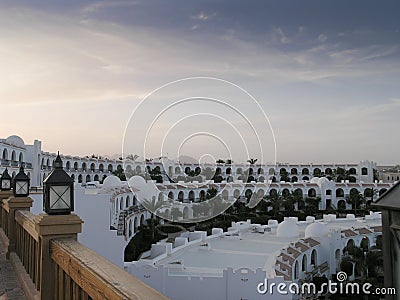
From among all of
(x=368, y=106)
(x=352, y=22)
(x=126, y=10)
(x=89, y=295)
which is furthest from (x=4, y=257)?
(x=368, y=106)

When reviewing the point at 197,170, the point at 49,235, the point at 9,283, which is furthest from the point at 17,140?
the point at 49,235

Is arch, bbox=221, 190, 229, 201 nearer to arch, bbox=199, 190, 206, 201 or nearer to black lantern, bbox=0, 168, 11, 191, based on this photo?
arch, bbox=199, 190, 206, 201

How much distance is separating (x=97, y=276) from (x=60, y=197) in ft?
3.91

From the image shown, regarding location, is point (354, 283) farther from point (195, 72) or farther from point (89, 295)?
point (89, 295)

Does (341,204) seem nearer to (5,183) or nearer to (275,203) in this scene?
(275,203)

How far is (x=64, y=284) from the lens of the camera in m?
2.23

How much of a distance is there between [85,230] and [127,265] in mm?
1785

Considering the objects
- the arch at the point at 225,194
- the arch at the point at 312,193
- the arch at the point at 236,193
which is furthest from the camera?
the arch at the point at 312,193

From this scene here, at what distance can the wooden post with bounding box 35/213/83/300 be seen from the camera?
2.47m

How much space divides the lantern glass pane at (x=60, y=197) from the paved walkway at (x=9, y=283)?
0.89m

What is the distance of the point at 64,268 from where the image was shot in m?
2.16

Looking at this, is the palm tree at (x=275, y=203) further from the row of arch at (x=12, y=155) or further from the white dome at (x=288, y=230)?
the row of arch at (x=12, y=155)

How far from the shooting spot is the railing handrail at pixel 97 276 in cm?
140

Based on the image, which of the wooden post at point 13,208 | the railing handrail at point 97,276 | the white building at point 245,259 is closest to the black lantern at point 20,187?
the wooden post at point 13,208
